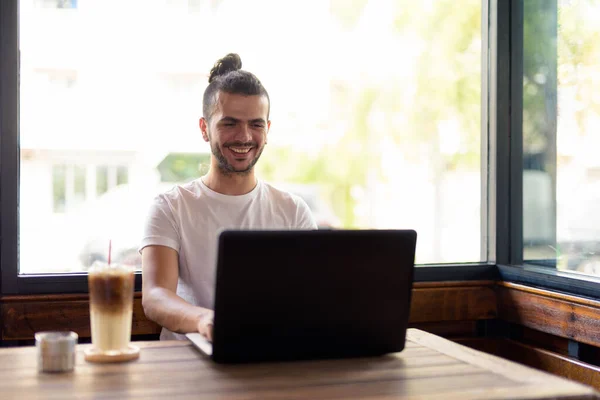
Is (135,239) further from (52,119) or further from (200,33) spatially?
(200,33)

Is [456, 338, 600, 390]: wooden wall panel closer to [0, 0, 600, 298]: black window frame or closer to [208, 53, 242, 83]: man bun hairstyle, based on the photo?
[0, 0, 600, 298]: black window frame

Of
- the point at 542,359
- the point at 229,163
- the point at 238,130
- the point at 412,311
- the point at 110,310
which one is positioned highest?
the point at 238,130

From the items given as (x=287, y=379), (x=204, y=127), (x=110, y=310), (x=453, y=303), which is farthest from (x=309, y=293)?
→ (x=453, y=303)

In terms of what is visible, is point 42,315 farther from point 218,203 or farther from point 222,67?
point 222,67

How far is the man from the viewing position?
2.13 meters

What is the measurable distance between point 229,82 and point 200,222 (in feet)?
1.44

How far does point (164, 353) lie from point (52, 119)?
4.03 ft

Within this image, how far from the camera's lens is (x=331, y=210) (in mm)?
3574

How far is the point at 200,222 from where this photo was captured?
2.20 metres

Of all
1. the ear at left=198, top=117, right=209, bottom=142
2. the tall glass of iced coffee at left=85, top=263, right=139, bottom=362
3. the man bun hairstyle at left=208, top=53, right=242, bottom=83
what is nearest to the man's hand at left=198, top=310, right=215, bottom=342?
the tall glass of iced coffee at left=85, top=263, right=139, bottom=362

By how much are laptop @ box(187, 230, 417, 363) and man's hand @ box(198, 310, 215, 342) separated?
0.09ft

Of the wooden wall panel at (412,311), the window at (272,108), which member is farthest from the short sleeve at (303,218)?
the wooden wall panel at (412,311)

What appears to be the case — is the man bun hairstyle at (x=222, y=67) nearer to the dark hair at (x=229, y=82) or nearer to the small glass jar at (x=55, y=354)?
the dark hair at (x=229, y=82)

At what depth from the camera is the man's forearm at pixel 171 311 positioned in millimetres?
1694
